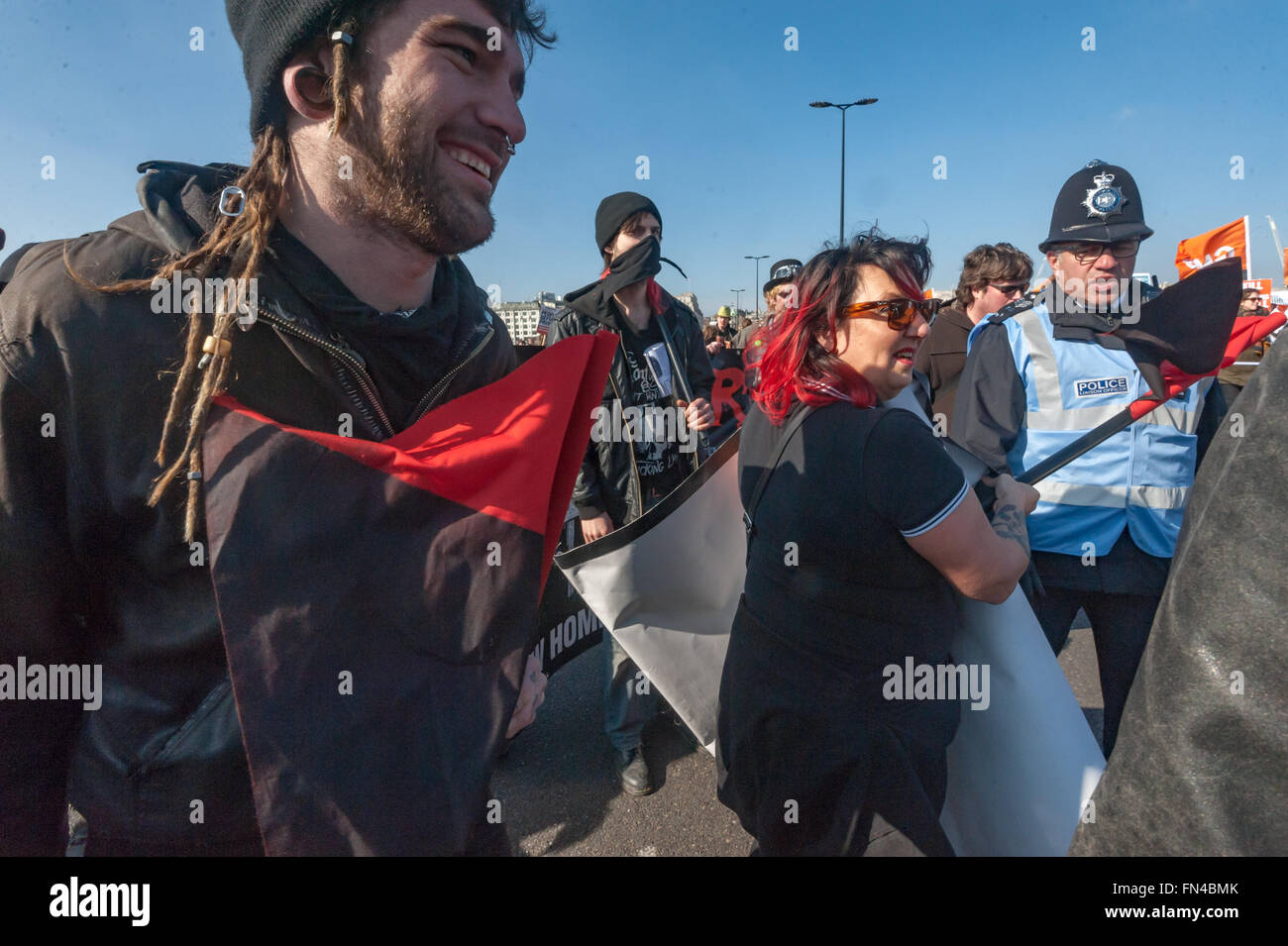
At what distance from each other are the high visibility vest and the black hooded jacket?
→ 2.41m

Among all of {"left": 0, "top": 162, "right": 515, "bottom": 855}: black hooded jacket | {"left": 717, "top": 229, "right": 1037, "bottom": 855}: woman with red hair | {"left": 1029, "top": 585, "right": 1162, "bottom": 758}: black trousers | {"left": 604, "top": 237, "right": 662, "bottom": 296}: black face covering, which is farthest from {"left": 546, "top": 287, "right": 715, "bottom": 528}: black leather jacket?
{"left": 0, "top": 162, "right": 515, "bottom": 855}: black hooded jacket

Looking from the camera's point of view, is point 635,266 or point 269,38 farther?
point 635,266

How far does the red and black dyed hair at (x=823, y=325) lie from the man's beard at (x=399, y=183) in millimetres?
1006

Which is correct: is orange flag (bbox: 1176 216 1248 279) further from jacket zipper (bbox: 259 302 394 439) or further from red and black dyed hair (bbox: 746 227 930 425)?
jacket zipper (bbox: 259 302 394 439)

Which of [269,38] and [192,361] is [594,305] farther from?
[192,361]

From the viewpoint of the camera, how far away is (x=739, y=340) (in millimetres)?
8305

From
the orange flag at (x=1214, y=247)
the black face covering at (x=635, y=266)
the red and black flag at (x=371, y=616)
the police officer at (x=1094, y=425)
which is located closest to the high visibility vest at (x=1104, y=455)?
the police officer at (x=1094, y=425)

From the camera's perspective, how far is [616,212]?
330cm

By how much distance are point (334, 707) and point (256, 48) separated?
1.10 meters

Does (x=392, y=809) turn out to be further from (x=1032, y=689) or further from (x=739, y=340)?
(x=739, y=340)

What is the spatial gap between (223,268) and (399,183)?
309mm

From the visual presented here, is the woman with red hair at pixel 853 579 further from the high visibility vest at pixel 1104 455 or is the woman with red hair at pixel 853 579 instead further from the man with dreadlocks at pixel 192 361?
the man with dreadlocks at pixel 192 361

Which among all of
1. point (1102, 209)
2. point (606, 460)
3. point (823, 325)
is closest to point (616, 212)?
point (606, 460)
